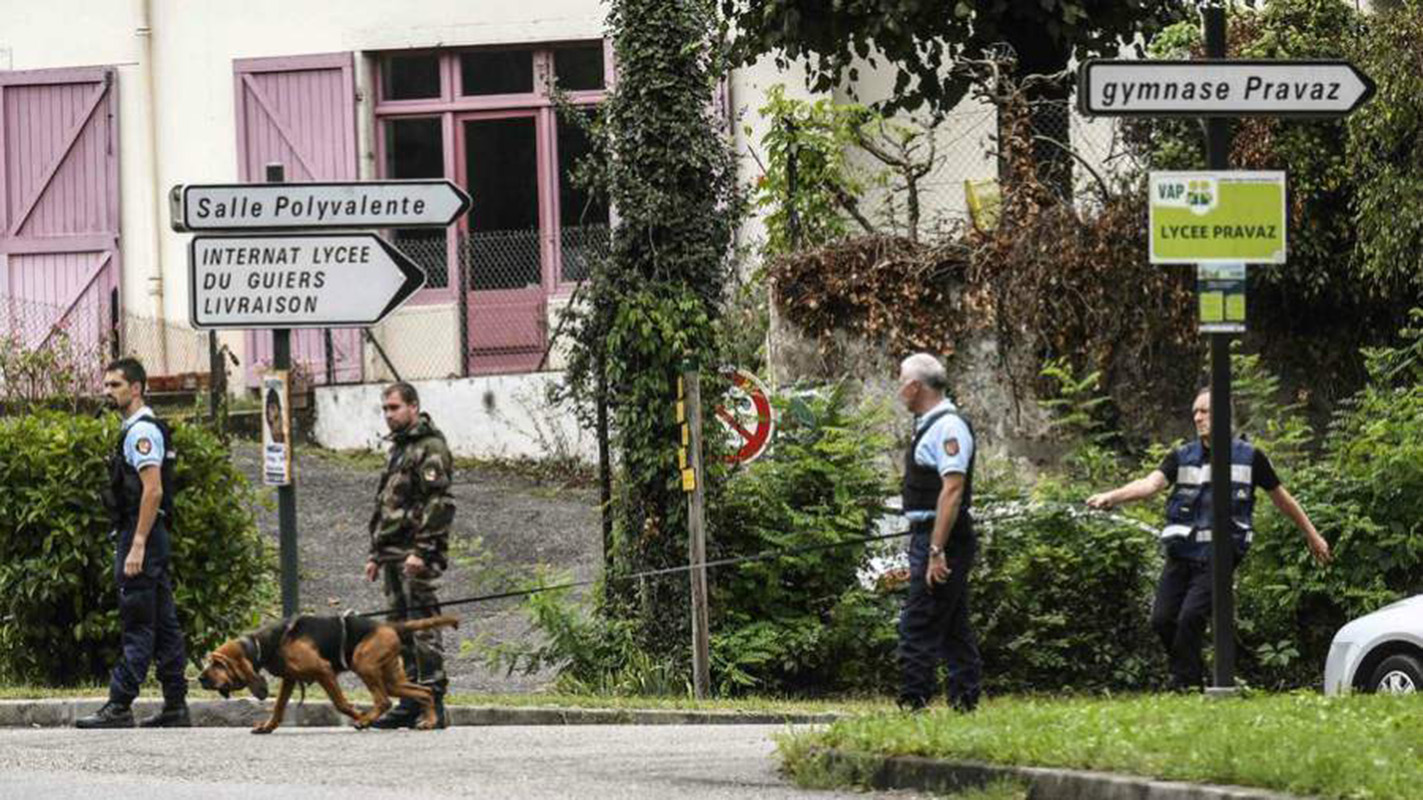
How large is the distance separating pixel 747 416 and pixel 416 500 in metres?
4.86

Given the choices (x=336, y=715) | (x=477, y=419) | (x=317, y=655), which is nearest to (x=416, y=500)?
(x=317, y=655)

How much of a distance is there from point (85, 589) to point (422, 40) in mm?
13477

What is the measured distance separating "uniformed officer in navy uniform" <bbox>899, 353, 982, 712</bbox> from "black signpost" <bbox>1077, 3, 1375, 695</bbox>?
1077 millimetres

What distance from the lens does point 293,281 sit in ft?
48.7

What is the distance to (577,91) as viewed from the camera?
97.1 feet

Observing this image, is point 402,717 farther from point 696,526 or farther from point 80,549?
point 696,526

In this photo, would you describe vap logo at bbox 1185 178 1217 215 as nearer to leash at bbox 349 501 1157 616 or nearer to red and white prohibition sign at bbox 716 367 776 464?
leash at bbox 349 501 1157 616

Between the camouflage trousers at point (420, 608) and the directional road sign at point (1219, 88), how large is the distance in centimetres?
420

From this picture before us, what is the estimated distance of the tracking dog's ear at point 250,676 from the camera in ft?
45.9

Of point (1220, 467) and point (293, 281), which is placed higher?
point (293, 281)

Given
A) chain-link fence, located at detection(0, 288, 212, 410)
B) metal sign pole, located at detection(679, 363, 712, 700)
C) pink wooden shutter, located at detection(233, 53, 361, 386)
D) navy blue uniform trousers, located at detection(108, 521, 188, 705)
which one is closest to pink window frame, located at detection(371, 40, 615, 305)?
pink wooden shutter, located at detection(233, 53, 361, 386)

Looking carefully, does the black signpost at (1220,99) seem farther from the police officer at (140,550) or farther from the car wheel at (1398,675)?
the police officer at (140,550)

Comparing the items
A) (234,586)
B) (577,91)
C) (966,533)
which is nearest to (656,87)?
(234,586)

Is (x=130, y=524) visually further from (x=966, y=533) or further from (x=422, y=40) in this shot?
(x=422, y=40)
